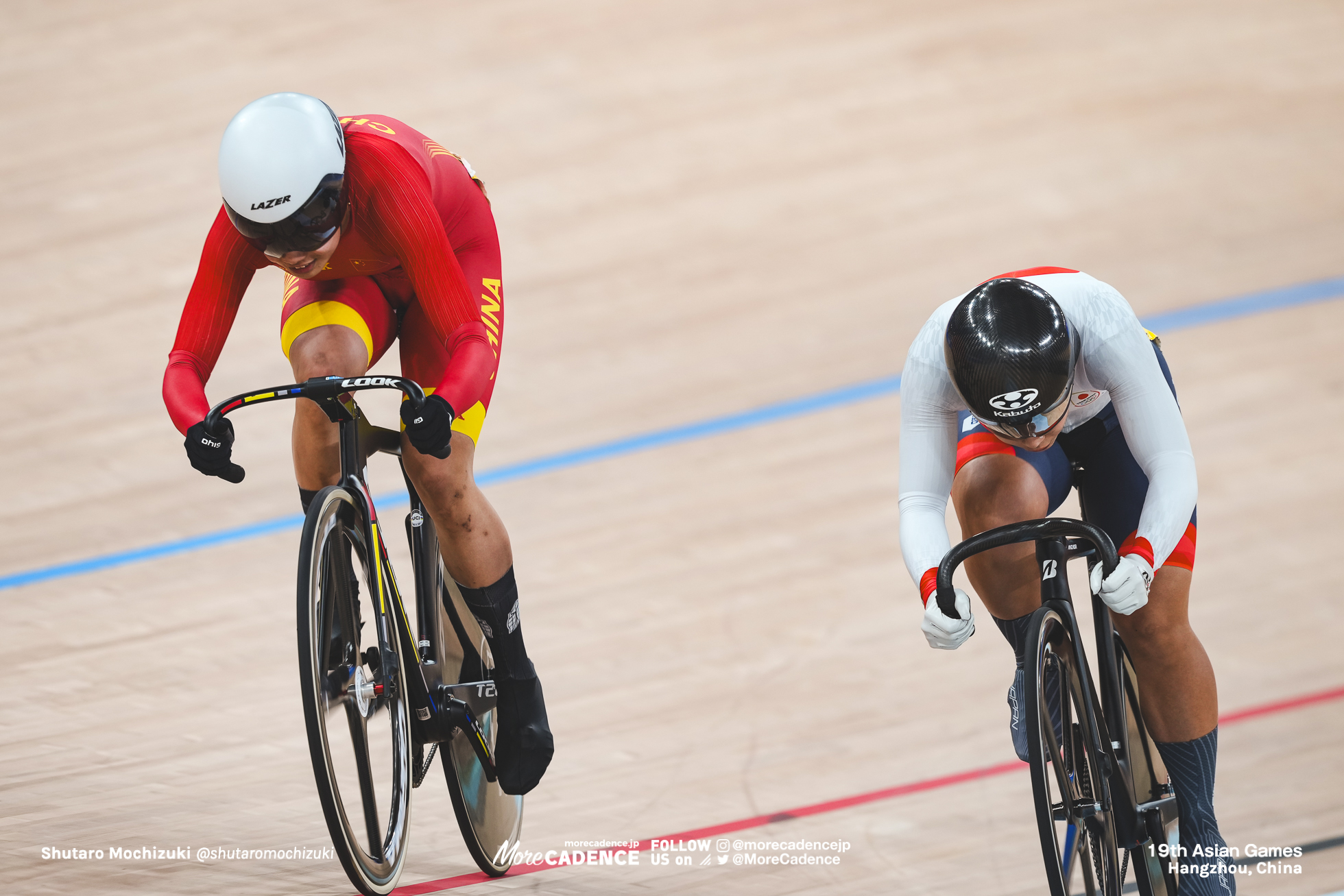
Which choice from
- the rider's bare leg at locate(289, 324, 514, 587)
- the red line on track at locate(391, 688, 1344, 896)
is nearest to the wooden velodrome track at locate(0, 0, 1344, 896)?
the red line on track at locate(391, 688, 1344, 896)

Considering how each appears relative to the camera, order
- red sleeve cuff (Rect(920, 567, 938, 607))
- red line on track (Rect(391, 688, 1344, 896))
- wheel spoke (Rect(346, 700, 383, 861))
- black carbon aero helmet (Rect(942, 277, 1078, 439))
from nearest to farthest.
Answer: black carbon aero helmet (Rect(942, 277, 1078, 439)), red sleeve cuff (Rect(920, 567, 938, 607)), wheel spoke (Rect(346, 700, 383, 861)), red line on track (Rect(391, 688, 1344, 896))

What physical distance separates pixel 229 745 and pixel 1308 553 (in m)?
2.60

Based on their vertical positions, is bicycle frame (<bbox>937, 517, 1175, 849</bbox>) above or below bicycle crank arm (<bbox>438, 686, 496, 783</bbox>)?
above

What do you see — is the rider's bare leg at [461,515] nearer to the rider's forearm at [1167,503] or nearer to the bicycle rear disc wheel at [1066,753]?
the bicycle rear disc wheel at [1066,753]

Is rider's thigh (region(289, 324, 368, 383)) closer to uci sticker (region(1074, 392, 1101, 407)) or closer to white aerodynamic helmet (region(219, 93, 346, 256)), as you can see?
white aerodynamic helmet (region(219, 93, 346, 256))

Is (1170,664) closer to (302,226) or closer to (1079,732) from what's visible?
(1079,732)

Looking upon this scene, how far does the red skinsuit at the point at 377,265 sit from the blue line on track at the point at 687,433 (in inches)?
69.8

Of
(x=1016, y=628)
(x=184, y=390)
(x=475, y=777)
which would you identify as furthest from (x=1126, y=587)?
→ (x=184, y=390)

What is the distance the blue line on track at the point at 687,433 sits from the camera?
149 inches

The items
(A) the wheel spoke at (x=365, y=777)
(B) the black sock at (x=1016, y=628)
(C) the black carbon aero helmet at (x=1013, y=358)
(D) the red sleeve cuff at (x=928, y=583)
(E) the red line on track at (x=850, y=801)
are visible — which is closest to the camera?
(C) the black carbon aero helmet at (x=1013, y=358)

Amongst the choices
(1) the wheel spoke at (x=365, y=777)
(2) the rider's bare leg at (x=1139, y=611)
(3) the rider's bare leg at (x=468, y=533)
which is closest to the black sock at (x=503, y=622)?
(3) the rider's bare leg at (x=468, y=533)

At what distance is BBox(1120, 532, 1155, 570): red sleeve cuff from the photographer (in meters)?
1.94

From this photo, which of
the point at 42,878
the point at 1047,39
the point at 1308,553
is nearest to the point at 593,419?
the point at 1308,553

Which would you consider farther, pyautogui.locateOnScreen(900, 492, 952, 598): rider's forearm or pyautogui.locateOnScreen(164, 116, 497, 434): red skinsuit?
pyautogui.locateOnScreen(164, 116, 497, 434): red skinsuit
